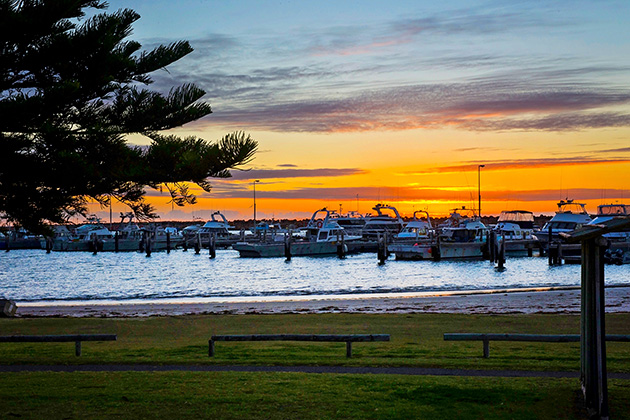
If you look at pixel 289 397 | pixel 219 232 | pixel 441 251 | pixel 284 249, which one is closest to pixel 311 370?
pixel 289 397

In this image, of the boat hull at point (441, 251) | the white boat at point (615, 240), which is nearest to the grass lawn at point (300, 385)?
the white boat at point (615, 240)

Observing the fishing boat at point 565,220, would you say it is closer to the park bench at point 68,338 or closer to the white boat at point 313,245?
the white boat at point 313,245

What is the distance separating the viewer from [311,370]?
12117 mm

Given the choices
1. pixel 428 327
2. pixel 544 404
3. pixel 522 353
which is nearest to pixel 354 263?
pixel 428 327

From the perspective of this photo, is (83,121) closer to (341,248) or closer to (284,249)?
(341,248)

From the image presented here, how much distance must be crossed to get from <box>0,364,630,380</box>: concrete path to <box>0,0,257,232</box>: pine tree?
2.75 meters

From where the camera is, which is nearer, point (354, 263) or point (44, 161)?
point (44, 161)

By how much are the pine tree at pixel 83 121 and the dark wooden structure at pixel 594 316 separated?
17.9 feet

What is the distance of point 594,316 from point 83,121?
8.98 m

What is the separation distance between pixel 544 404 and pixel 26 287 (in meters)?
50.2

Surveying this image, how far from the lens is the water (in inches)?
1683

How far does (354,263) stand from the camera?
7250cm

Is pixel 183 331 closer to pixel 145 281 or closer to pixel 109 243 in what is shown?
pixel 145 281

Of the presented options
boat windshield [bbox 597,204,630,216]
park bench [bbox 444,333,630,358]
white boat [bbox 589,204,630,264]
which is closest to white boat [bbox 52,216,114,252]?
boat windshield [bbox 597,204,630,216]
